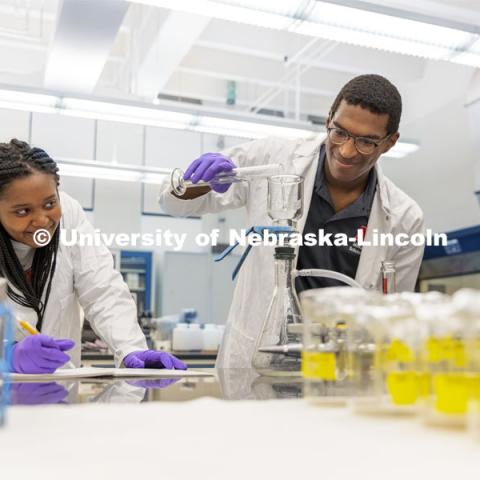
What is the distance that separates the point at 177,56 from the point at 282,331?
177 inches

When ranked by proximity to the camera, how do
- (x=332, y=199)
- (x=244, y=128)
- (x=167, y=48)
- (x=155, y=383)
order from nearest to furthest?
(x=155, y=383) < (x=332, y=199) < (x=244, y=128) < (x=167, y=48)

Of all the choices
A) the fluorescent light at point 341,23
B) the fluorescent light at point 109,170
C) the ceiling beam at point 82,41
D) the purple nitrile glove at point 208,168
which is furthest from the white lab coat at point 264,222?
the fluorescent light at point 109,170

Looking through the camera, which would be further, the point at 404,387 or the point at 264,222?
the point at 264,222

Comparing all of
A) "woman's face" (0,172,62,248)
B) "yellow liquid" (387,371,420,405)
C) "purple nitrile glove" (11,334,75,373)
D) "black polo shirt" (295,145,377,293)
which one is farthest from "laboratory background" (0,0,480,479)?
"woman's face" (0,172,62,248)

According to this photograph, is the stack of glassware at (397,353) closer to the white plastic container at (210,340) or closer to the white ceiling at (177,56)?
the white ceiling at (177,56)

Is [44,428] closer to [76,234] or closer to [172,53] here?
[76,234]

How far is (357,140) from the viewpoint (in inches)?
71.4

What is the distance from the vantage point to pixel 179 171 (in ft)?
5.83

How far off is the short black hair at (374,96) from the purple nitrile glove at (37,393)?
46.7 inches

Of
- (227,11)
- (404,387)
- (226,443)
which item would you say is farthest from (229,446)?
(227,11)

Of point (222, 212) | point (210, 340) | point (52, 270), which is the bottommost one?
point (210, 340)

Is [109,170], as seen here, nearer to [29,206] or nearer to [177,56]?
[177,56]

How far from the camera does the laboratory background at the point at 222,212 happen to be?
0.49 meters

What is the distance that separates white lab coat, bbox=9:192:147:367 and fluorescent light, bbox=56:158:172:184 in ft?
12.1
